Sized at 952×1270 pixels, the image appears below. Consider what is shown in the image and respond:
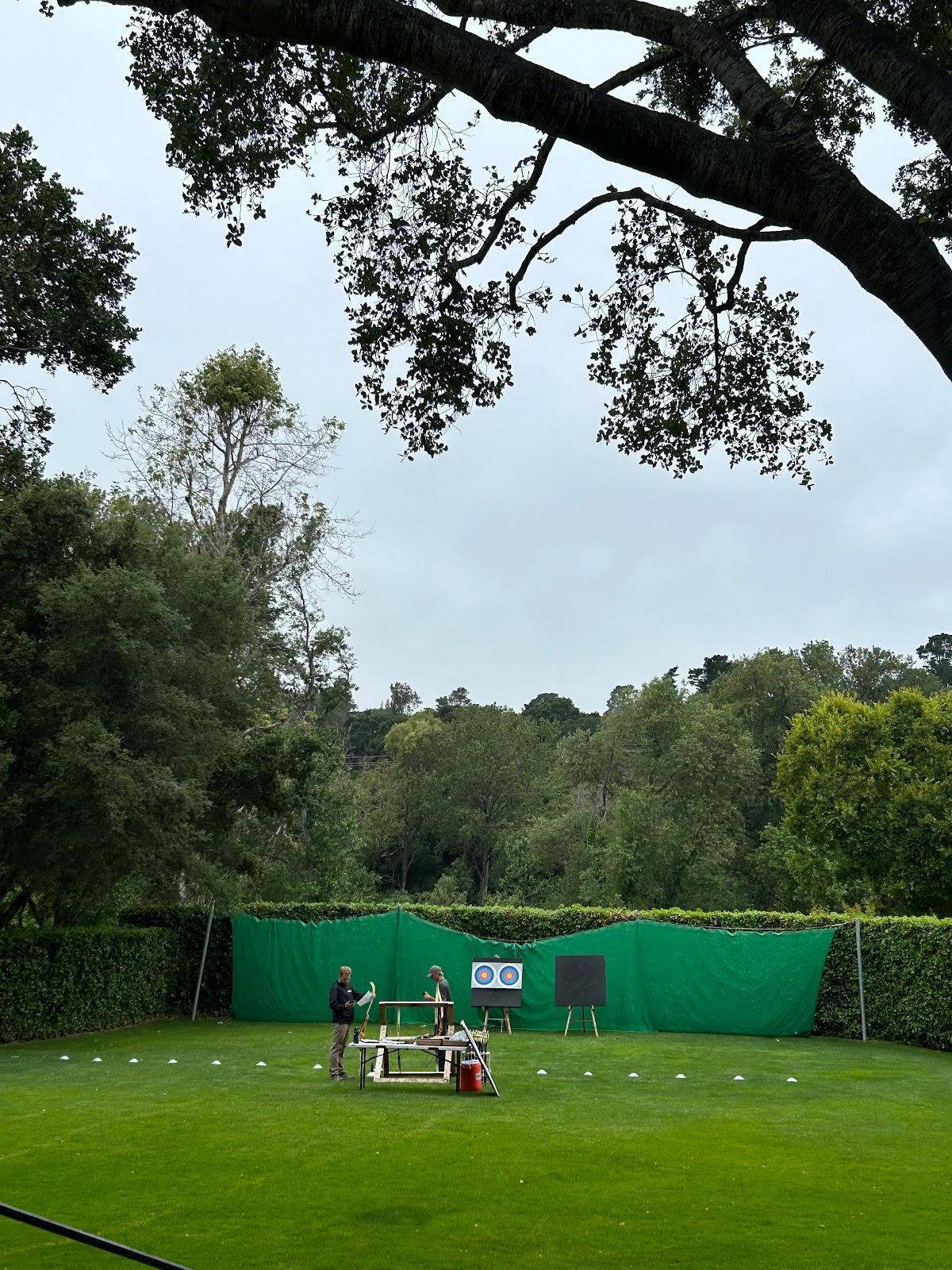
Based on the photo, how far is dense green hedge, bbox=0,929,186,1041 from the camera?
53.1ft

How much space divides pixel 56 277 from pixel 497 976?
12651mm

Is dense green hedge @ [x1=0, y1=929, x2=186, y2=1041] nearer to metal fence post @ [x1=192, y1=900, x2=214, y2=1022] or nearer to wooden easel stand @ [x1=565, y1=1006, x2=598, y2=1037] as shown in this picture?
metal fence post @ [x1=192, y1=900, x2=214, y2=1022]

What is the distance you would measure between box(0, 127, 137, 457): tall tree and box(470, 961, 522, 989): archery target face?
38.1ft

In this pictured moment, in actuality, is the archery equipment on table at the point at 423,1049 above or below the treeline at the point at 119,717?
below

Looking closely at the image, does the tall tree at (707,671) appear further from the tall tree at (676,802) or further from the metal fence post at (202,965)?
the metal fence post at (202,965)

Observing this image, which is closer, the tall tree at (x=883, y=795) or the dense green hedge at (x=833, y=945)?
the dense green hedge at (x=833, y=945)

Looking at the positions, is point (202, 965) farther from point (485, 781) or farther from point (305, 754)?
point (485, 781)

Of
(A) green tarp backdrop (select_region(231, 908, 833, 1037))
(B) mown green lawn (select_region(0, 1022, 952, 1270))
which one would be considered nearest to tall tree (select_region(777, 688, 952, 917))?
(A) green tarp backdrop (select_region(231, 908, 833, 1037))

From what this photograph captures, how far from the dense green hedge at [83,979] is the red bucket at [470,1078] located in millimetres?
7526

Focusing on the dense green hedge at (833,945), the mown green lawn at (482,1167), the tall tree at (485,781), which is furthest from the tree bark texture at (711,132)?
the tall tree at (485,781)

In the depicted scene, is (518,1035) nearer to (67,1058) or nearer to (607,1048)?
(607,1048)

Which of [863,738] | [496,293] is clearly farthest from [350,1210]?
[863,738]

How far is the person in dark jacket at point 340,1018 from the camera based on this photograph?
1228cm

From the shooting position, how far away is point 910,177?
898cm
